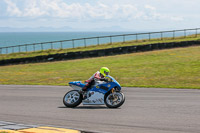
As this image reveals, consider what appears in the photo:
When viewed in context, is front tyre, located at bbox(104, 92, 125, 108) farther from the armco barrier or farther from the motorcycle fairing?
the armco barrier

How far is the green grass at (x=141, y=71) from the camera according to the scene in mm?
20422

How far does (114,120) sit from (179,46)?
94.6ft

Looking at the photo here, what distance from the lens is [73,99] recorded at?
12.1 meters

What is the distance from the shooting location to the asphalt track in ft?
27.4

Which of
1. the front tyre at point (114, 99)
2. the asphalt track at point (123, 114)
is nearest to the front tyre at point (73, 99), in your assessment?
the asphalt track at point (123, 114)

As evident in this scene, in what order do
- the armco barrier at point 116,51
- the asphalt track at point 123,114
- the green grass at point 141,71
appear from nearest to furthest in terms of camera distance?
the asphalt track at point 123,114
the green grass at point 141,71
the armco barrier at point 116,51

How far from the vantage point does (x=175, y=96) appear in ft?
46.2

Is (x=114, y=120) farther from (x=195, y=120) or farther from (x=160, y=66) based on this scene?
(x=160, y=66)

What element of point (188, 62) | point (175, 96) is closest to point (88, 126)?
point (175, 96)

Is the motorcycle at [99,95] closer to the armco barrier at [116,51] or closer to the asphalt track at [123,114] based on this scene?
the asphalt track at [123,114]

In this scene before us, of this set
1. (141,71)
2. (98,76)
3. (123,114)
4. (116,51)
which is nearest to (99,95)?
(98,76)

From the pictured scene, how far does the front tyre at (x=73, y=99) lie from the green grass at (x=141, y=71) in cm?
741

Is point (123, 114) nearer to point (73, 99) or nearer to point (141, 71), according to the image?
point (73, 99)

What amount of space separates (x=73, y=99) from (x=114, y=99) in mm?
1632
